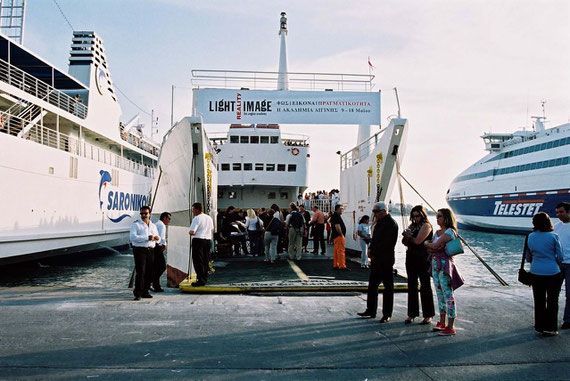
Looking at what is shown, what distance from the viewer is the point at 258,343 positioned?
4.35 meters

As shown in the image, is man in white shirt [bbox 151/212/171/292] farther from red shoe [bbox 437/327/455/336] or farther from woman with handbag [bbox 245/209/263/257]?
woman with handbag [bbox 245/209/263/257]

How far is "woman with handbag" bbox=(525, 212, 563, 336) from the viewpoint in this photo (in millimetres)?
4770

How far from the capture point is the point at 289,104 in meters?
11.7

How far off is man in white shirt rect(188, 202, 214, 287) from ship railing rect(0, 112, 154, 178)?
6.20 metres

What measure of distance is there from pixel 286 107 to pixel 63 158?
269 inches

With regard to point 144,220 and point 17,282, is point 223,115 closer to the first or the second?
point 144,220

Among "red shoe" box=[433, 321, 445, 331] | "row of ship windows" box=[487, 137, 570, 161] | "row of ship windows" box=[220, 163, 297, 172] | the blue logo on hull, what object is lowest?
"red shoe" box=[433, 321, 445, 331]

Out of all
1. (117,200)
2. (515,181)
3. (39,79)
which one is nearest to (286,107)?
(117,200)

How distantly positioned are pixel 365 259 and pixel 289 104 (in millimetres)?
4479

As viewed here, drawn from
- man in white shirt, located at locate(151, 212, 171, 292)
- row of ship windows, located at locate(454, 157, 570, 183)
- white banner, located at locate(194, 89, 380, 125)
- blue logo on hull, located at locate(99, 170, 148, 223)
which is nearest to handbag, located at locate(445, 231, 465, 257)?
man in white shirt, located at locate(151, 212, 171, 292)

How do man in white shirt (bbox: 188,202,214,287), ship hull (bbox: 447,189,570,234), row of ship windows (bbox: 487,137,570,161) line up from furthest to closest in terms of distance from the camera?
1. row of ship windows (bbox: 487,137,570,161)
2. ship hull (bbox: 447,189,570,234)
3. man in white shirt (bbox: 188,202,214,287)

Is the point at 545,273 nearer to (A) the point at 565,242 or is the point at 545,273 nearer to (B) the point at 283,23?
(A) the point at 565,242

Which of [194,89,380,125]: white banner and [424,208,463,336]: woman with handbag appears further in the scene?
[194,89,380,125]: white banner

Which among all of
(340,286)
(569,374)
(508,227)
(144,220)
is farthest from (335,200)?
(508,227)
